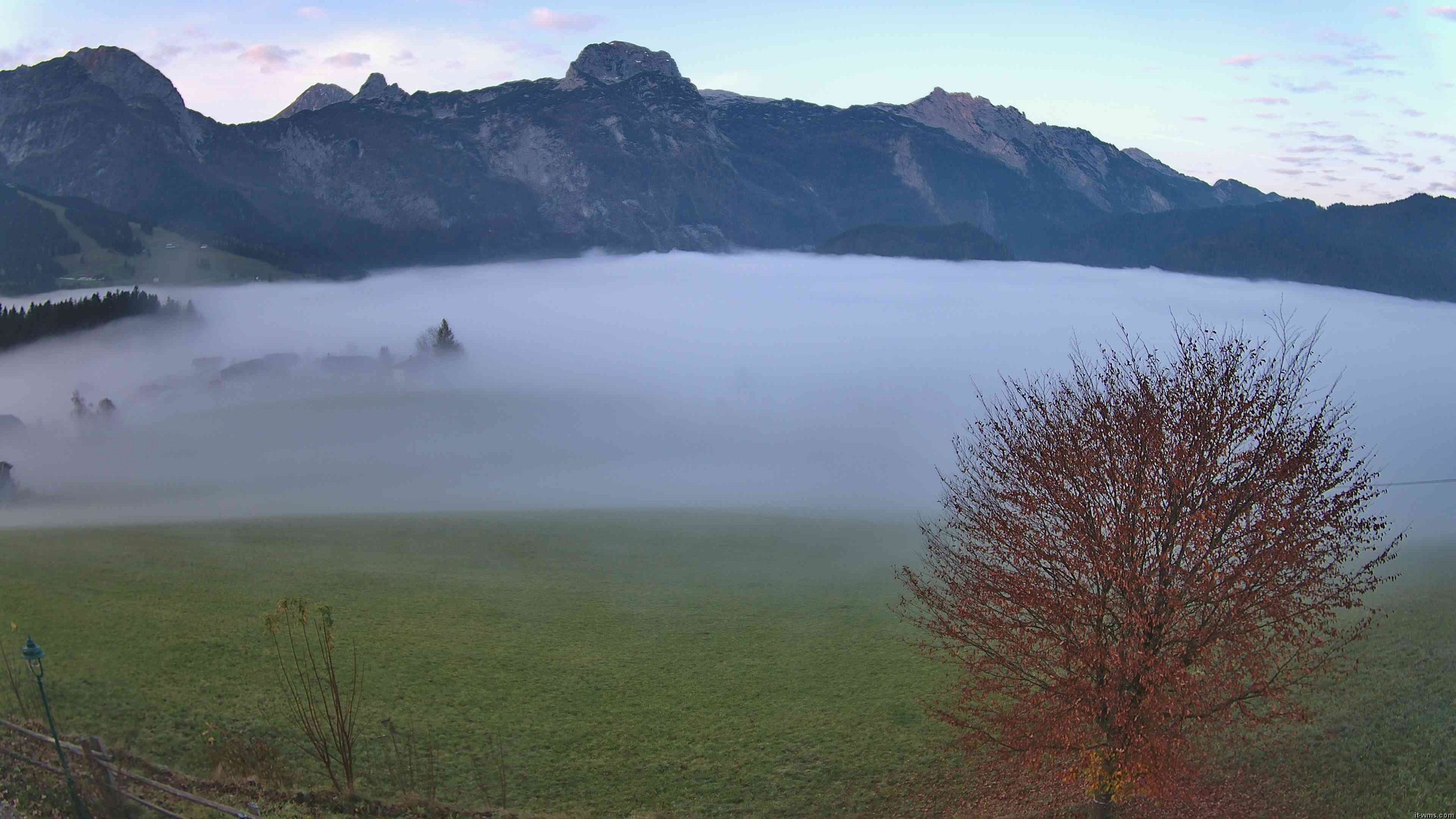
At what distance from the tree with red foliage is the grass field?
6.38 meters

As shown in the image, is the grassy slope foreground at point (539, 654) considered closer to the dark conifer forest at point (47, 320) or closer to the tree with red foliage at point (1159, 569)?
the tree with red foliage at point (1159, 569)

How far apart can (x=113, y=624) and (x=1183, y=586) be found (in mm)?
41066

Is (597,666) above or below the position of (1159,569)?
below

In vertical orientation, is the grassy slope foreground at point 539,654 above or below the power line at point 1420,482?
above

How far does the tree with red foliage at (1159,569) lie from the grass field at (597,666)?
638 centimetres

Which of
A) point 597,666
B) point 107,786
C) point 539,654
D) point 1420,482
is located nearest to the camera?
point 107,786

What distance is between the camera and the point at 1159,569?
2462 centimetres

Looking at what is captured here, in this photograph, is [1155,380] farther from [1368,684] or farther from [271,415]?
[271,415]

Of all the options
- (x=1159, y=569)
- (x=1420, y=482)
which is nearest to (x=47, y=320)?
(x=1159, y=569)

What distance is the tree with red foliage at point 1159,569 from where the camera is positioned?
24.1 meters

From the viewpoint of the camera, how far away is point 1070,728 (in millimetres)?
25047

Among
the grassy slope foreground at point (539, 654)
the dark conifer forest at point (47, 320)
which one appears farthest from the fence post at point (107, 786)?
the dark conifer forest at point (47, 320)

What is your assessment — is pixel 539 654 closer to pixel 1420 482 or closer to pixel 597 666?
pixel 597 666

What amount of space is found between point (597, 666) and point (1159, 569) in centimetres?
2411
